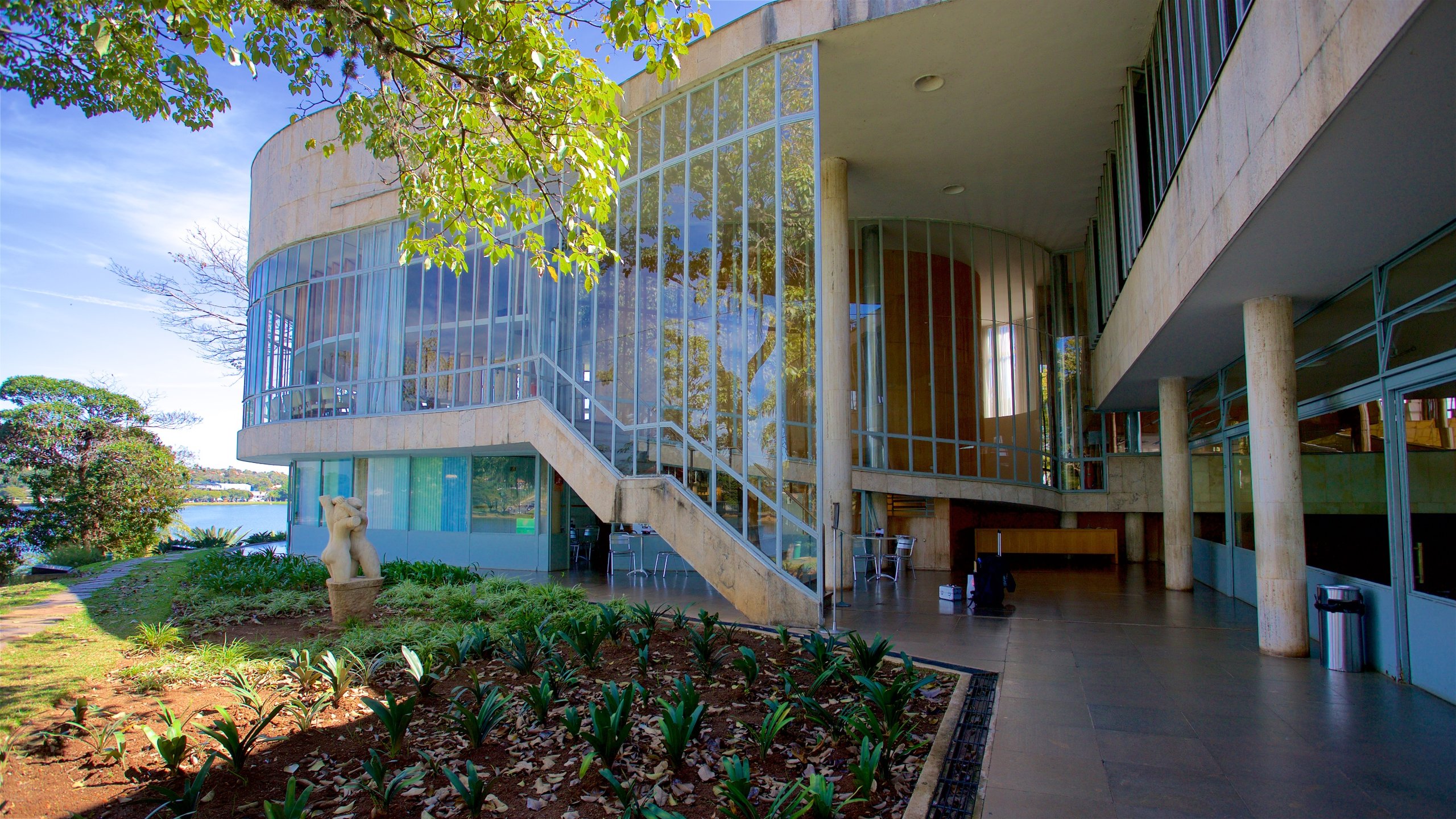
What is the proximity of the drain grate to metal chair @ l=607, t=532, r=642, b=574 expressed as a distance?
31.5ft

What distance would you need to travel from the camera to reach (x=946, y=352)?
17516 millimetres

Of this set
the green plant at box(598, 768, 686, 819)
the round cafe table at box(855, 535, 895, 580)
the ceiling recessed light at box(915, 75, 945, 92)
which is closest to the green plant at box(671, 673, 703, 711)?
the green plant at box(598, 768, 686, 819)

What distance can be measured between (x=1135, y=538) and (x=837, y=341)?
1090cm

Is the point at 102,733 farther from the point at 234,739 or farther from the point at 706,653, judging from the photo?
the point at 706,653

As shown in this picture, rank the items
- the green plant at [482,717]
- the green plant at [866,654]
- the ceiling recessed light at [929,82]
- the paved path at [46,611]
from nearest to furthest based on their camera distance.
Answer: the green plant at [482,717] → the green plant at [866,654] → the paved path at [46,611] → the ceiling recessed light at [929,82]

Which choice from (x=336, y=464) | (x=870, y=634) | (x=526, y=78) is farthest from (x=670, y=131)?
(x=336, y=464)

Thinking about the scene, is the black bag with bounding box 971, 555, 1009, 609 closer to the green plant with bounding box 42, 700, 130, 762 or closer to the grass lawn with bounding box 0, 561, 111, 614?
the green plant with bounding box 42, 700, 130, 762

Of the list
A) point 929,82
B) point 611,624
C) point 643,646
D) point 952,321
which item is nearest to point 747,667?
point 643,646

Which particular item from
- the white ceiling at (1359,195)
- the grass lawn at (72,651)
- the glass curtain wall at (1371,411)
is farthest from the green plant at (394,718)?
the glass curtain wall at (1371,411)

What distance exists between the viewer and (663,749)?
15.8 feet

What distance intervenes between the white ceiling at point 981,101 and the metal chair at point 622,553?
811 centimetres

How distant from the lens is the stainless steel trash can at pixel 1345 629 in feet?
23.2

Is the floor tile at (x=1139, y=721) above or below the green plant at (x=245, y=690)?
below

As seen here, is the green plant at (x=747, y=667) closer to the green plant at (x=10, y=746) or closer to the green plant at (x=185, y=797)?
the green plant at (x=185, y=797)
